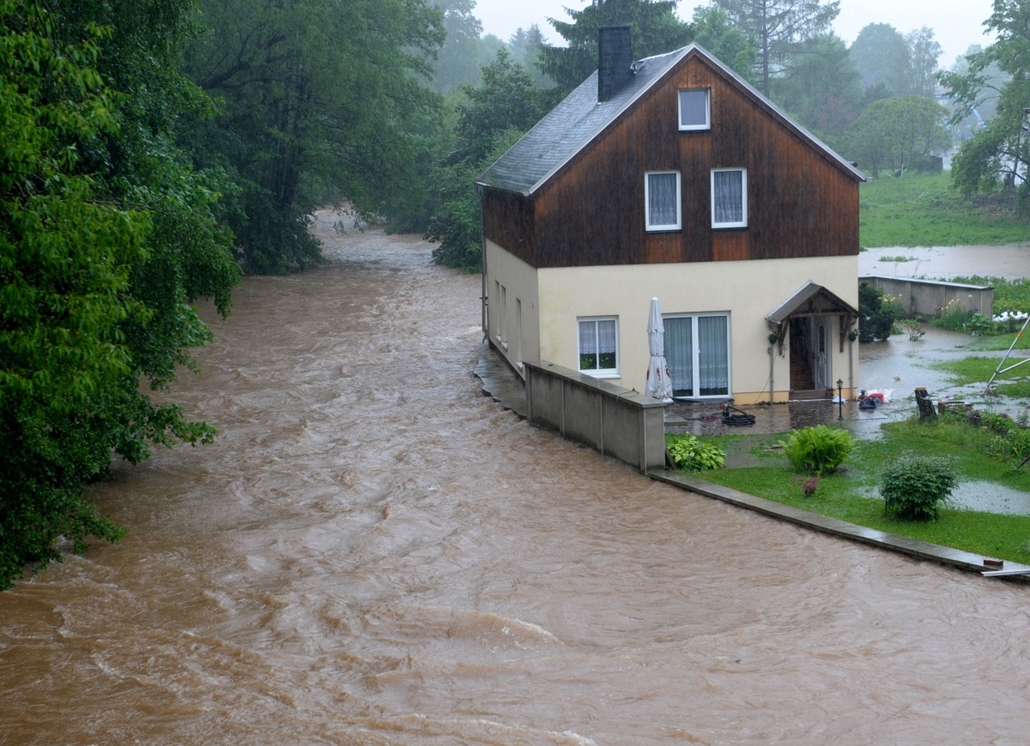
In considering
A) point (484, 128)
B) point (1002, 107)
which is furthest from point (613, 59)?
point (1002, 107)

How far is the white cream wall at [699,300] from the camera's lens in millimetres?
23578

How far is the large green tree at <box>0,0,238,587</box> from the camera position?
33.9 feet

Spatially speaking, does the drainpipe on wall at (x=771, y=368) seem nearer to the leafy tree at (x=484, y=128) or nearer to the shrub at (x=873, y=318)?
the shrub at (x=873, y=318)

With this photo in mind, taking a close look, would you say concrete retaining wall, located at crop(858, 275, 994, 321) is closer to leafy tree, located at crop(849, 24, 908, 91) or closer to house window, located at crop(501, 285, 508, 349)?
house window, located at crop(501, 285, 508, 349)

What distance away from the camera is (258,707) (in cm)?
985

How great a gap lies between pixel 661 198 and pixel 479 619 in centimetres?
1350

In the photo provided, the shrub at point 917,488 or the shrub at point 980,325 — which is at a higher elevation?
the shrub at point 980,325

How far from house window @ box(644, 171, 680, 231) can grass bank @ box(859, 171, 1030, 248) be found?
35007mm

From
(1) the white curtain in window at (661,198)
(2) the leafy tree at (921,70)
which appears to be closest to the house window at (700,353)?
(1) the white curtain in window at (661,198)

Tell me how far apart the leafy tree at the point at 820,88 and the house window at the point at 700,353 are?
79259 mm

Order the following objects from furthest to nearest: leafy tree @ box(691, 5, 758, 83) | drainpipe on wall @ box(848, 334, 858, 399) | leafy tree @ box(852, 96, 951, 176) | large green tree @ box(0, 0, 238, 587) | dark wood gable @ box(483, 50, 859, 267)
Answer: leafy tree @ box(852, 96, 951, 176), leafy tree @ box(691, 5, 758, 83), drainpipe on wall @ box(848, 334, 858, 399), dark wood gable @ box(483, 50, 859, 267), large green tree @ box(0, 0, 238, 587)

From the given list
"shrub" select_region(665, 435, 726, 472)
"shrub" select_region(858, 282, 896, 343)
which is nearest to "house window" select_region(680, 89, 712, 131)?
"shrub" select_region(665, 435, 726, 472)

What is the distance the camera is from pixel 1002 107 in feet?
192

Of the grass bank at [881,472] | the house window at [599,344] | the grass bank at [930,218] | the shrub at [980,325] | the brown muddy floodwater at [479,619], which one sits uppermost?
the grass bank at [930,218]
